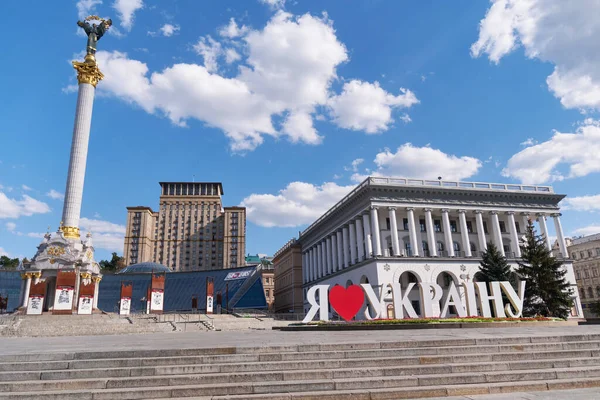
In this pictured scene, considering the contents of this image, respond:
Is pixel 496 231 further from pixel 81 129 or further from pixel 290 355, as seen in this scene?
pixel 81 129

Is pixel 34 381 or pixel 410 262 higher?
pixel 410 262

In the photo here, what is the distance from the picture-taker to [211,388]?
816 cm

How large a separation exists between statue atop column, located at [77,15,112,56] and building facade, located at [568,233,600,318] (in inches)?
3467

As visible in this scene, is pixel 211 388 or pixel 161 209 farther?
pixel 161 209

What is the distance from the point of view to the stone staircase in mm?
8102

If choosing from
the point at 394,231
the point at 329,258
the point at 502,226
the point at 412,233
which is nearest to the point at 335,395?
the point at 394,231

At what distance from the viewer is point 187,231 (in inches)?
6526

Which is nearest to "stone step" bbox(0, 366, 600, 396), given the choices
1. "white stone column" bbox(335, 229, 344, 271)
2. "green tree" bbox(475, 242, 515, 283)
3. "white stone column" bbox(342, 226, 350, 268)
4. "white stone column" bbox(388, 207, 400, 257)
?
"green tree" bbox(475, 242, 515, 283)

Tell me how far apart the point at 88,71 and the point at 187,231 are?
400 feet

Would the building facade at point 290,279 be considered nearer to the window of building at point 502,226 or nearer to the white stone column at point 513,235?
the window of building at point 502,226

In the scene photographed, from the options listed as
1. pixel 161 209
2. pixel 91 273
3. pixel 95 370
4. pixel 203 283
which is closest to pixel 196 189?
A: pixel 161 209

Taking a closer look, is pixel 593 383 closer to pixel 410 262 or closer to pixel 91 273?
pixel 410 262

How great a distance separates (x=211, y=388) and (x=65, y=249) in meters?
41.5

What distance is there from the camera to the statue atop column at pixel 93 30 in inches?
1998
